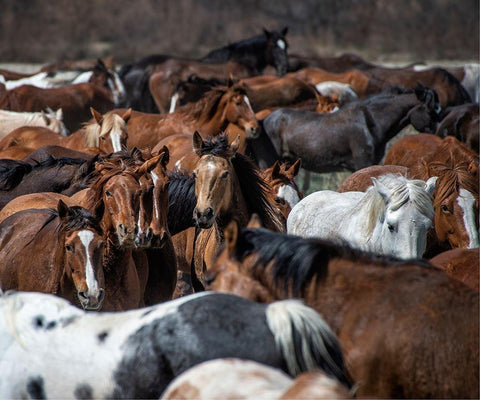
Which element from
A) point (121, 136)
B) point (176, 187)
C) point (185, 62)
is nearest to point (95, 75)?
point (185, 62)

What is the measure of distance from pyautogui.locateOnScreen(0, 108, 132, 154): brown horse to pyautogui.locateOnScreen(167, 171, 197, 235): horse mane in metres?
2.06

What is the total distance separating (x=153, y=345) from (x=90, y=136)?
6671mm

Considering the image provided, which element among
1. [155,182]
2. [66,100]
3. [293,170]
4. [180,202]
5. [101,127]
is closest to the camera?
[155,182]

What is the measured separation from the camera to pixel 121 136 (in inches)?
334

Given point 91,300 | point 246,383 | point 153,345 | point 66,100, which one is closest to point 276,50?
point 66,100

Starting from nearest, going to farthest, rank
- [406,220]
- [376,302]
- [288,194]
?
[376,302] < [406,220] < [288,194]

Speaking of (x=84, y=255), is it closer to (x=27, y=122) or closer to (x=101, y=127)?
(x=101, y=127)

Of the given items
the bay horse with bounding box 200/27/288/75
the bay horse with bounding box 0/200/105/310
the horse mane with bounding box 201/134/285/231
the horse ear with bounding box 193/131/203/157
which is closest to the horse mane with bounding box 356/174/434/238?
the horse mane with bounding box 201/134/285/231

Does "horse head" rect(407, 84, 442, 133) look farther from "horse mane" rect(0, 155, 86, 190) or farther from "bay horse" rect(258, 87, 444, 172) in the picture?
"horse mane" rect(0, 155, 86, 190)

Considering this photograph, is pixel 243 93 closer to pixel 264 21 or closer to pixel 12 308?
pixel 12 308

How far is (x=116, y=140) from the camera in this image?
8.41 meters

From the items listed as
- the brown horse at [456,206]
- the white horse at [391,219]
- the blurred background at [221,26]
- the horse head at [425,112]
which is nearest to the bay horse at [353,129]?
the horse head at [425,112]

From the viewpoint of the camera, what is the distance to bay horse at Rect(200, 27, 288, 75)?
1739cm

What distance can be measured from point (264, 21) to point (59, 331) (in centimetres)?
3348
